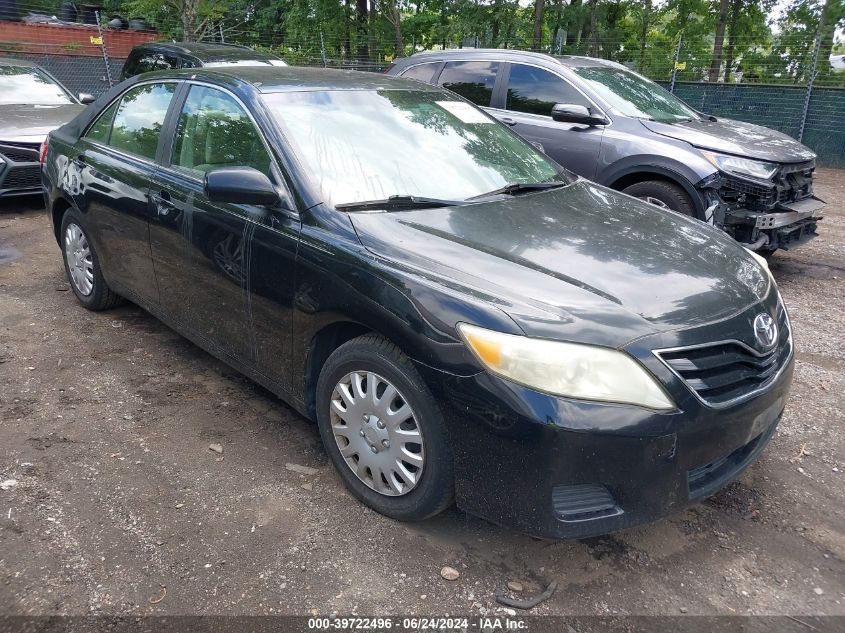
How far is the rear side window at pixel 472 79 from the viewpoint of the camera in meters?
7.07

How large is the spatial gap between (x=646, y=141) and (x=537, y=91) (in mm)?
1340

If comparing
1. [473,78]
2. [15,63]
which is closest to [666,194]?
[473,78]

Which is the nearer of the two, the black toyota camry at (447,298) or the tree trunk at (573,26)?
the black toyota camry at (447,298)

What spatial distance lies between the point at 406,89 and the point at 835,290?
4221 mm

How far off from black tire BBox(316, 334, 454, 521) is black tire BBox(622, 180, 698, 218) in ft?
13.0

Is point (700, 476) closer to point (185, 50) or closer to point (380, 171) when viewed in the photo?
point (380, 171)

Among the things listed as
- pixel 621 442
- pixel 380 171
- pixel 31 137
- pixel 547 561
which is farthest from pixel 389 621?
pixel 31 137

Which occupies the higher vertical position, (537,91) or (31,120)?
(537,91)

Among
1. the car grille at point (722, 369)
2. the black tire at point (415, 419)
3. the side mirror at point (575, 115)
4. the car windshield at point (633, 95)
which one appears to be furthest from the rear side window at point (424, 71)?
the car grille at point (722, 369)

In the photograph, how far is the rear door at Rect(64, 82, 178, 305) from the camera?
389 centimetres

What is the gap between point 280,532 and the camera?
8.84 ft

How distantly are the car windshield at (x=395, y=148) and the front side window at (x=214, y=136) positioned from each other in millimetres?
168

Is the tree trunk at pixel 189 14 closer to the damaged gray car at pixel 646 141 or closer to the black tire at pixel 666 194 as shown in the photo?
the damaged gray car at pixel 646 141

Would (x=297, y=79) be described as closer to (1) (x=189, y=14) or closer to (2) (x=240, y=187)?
(2) (x=240, y=187)
